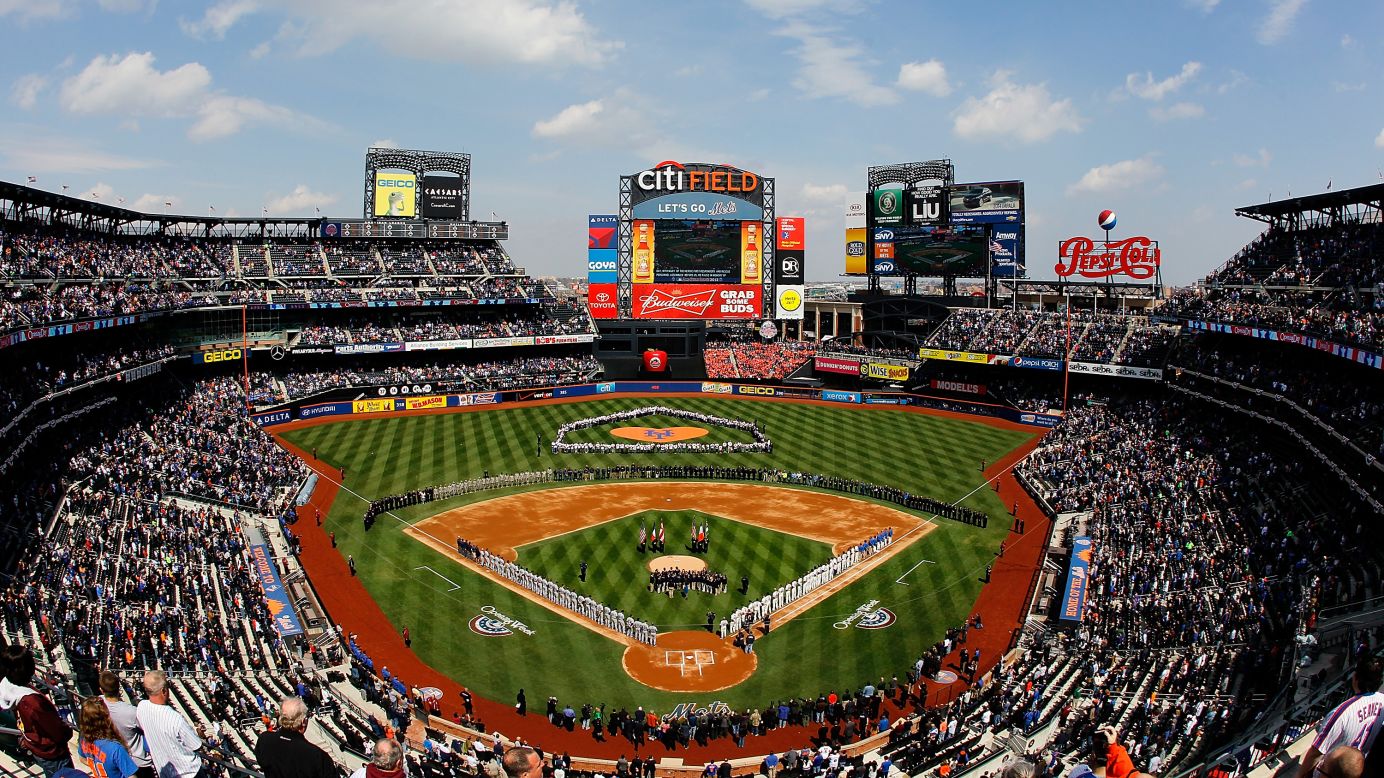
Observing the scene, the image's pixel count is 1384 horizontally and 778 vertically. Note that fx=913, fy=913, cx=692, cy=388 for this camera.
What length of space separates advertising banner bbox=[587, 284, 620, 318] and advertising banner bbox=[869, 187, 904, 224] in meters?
23.8

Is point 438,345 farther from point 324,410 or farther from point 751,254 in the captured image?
point 751,254

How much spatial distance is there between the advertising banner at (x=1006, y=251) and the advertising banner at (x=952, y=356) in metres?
11.7

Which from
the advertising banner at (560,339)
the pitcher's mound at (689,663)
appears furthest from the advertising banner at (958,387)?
the pitcher's mound at (689,663)

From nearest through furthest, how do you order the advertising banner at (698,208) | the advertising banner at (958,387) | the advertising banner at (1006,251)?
the advertising banner at (958,387), the advertising banner at (1006,251), the advertising banner at (698,208)

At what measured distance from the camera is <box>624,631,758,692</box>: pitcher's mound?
81.8ft

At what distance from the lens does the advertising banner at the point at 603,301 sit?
79.6 m

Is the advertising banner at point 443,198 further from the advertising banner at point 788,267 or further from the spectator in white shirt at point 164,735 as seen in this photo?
the spectator in white shirt at point 164,735

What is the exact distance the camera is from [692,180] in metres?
77.4

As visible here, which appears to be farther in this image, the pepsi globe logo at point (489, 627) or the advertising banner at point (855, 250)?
→ the advertising banner at point (855, 250)

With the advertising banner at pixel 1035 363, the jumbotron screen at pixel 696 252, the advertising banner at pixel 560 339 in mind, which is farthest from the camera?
the jumbotron screen at pixel 696 252

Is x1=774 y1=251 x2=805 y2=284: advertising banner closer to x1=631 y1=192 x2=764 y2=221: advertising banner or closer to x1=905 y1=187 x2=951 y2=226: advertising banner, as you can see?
x1=631 y1=192 x2=764 y2=221: advertising banner

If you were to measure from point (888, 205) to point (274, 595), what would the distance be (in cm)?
6288

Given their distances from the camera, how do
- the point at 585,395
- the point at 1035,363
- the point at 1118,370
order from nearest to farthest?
1. the point at 1118,370
2. the point at 1035,363
3. the point at 585,395

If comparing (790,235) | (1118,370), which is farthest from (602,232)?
(1118,370)
